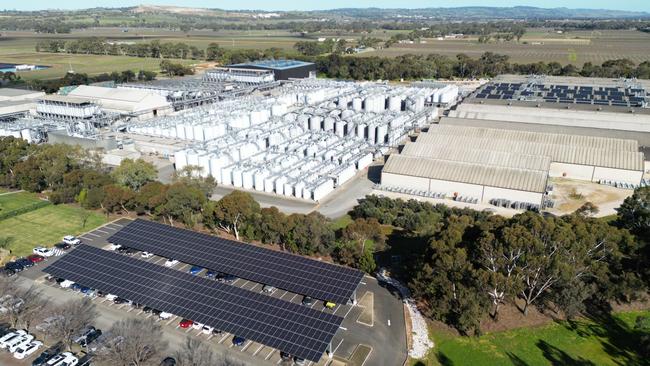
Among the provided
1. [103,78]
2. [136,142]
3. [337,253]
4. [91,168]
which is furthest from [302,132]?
[103,78]

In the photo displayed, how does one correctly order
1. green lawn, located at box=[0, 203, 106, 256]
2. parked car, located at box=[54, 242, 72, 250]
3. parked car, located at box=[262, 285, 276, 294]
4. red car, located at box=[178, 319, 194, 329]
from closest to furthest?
red car, located at box=[178, 319, 194, 329] → parked car, located at box=[262, 285, 276, 294] → parked car, located at box=[54, 242, 72, 250] → green lawn, located at box=[0, 203, 106, 256]

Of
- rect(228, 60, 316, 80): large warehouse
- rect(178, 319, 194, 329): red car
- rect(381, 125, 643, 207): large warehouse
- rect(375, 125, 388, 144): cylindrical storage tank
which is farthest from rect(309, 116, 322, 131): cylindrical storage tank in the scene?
rect(178, 319, 194, 329): red car

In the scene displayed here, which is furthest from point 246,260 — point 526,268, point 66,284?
point 526,268

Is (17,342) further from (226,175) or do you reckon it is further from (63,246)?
(226,175)

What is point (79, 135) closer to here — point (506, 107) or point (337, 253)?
point (337, 253)

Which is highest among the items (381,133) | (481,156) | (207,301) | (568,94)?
(568,94)

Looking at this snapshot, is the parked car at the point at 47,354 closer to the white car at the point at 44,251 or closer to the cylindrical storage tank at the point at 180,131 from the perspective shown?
the white car at the point at 44,251

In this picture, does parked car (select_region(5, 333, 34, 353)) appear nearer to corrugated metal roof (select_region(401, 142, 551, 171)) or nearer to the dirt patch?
corrugated metal roof (select_region(401, 142, 551, 171))
